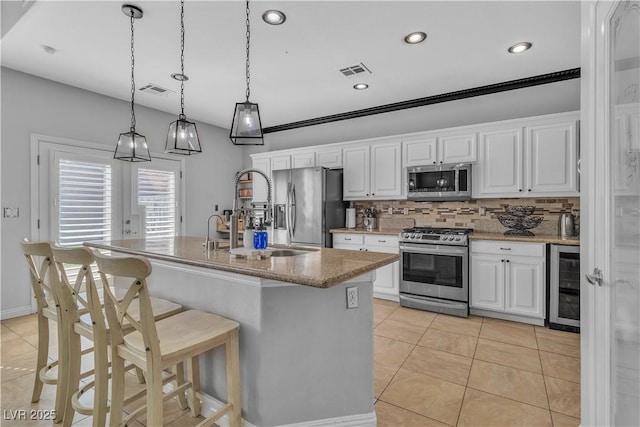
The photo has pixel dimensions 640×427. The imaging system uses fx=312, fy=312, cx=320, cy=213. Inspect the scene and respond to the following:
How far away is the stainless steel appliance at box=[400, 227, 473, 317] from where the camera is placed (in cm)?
354

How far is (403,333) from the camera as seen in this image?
10.3ft

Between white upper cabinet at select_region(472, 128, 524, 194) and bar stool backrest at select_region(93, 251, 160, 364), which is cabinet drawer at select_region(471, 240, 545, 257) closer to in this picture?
white upper cabinet at select_region(472, 128, 524, 194)

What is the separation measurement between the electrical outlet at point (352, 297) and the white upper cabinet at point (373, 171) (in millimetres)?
2789

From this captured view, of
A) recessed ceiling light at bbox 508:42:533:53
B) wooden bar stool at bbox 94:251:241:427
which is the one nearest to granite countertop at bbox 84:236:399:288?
wooden bar stool at bbox 94:251:241:427

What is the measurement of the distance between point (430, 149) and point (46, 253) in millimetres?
3889

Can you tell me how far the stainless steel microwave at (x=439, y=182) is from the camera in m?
3.81

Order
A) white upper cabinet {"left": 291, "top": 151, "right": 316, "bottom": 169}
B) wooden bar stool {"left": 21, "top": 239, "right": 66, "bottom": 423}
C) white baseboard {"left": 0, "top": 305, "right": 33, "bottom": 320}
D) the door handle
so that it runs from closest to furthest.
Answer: the door handle < wooden bar stool {"left": 21, "top": 239, "right": 66, "bottom": 423} < white baseboard {"left": 0, "top": 305, "right": 33, "bottom": 320} < white upper cabinet {"left": 291, "top": 151, "right": 316, "bottom": 169}

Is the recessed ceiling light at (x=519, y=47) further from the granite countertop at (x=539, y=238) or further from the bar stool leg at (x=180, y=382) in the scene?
the bar stool leg at (x=180, y=382)

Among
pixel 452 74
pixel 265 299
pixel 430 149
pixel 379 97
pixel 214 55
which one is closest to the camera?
pixel 265 299

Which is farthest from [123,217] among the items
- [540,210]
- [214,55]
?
[540,210]

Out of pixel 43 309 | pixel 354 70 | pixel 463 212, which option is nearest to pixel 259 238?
pixel 43 309

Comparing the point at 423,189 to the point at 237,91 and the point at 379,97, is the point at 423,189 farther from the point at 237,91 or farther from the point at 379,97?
the point at 237,91

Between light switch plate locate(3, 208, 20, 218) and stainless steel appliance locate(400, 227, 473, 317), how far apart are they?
445cm

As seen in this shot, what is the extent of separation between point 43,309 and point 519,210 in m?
4.64
